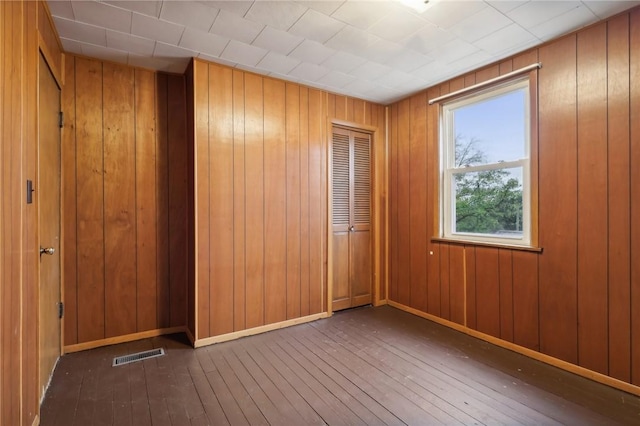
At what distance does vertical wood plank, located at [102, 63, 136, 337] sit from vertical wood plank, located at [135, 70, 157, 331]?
42 millimetres

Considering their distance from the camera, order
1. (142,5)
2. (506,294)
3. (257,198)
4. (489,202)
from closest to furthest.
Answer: (142,5), (506,294), (489,202), (257,198)

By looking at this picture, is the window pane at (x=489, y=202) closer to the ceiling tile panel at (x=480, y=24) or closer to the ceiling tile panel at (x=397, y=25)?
the ceiling tile panel at (x=480, y=24)

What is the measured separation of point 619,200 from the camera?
2189mm

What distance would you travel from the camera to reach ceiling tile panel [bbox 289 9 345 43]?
221 centimetres

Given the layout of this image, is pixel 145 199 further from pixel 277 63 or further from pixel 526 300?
pixel 526 300

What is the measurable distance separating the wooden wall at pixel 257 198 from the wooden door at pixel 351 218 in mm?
211

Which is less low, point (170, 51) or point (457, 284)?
point (170, 51)

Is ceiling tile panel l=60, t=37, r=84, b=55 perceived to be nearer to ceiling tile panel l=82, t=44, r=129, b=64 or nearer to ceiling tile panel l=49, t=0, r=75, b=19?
ceiling tile panel l=82, t=44, r=129, b=64

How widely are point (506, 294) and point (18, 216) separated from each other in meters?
3.45

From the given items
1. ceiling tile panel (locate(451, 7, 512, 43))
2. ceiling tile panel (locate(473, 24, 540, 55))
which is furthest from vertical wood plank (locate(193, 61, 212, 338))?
ceiling tile panel (locate(473, 24, 540, 55))

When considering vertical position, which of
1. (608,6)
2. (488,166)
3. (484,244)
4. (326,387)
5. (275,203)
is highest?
(608,6)

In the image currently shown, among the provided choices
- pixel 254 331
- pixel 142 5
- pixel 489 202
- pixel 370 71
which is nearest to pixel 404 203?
pixel 489 202

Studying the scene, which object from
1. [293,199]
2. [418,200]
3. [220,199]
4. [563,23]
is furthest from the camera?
[418,200]

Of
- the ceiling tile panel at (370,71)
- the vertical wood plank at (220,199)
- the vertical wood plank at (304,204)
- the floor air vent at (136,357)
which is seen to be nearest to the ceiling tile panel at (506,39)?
the ceiling tile panel at (370,71)
